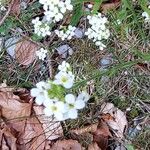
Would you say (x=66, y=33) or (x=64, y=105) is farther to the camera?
(x=66, y=33)

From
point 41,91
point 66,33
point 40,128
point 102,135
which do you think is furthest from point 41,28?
point 41,91

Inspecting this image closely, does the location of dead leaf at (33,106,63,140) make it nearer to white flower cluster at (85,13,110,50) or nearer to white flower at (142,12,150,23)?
white flower cluster at (85,13,110,50)

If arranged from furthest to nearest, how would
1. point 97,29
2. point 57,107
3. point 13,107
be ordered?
point 13,107 → point 97,29 → point 57,107

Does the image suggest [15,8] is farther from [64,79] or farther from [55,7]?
[64,79]

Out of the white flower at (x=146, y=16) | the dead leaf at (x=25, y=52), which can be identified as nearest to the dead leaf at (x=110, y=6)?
the white flower at (x=146, y=16)

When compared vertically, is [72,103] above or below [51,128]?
above

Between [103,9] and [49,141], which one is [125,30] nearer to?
[103,9]

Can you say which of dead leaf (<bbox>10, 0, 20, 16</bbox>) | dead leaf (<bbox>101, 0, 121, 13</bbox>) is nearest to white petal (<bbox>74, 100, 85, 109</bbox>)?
dead leaf (<bbox>101, 0, 121, 13</bbox>)
